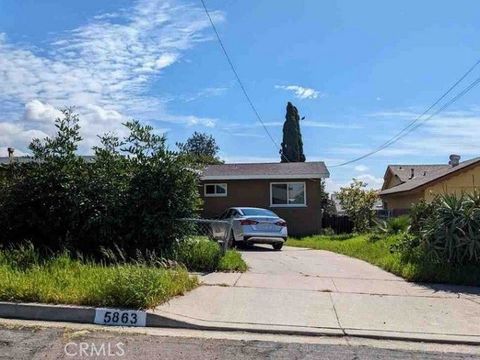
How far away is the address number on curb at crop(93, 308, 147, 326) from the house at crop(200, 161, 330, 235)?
1865 cm

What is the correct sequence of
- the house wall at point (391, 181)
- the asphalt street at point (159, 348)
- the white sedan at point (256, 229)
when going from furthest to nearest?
1. the house wall at point (391, 181)
2. the white sedan at point (256, 229)
3. the asphalt street at point (159, 348)

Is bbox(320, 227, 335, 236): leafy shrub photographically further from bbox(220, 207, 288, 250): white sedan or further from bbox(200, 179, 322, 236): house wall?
bbox(220, 207, 288, 250): white sedan

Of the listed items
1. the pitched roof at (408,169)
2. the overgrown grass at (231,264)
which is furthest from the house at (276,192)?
the pitched roof at (408,169)

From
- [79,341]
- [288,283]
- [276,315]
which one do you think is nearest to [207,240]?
[288,283]

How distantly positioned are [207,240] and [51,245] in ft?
11.3

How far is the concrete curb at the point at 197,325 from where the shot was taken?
21.9ft

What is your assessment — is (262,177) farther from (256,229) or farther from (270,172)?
(256,229)

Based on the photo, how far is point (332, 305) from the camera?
8.27m

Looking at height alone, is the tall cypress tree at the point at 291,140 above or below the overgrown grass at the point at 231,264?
above

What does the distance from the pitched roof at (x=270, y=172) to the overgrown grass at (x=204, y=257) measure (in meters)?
13.3

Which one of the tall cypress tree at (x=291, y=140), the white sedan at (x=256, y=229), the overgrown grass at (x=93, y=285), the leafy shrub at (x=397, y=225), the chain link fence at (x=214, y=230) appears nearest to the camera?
the overgrown grass at (x=93, y=285)

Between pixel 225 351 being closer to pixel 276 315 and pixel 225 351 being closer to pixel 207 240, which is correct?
pixel 276 315

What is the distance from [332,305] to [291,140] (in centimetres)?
4253

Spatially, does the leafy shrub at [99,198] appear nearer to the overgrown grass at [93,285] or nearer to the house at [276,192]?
the overgrown grass at [93,285]
